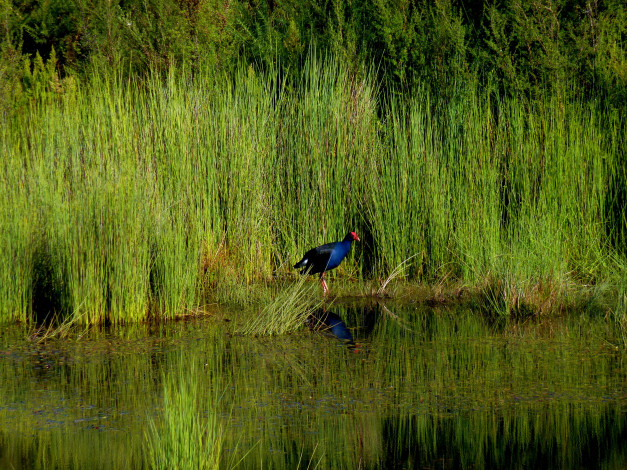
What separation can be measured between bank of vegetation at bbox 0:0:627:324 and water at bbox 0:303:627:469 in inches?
22.6

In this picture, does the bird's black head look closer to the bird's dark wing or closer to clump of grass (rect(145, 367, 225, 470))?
the bird's dark wing

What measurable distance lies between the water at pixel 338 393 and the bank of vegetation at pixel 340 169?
1.88 feet

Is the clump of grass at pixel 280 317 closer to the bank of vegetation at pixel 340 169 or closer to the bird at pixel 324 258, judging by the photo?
the bank of vegetation at pixel 340 169

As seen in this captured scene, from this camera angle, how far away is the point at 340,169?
771cm

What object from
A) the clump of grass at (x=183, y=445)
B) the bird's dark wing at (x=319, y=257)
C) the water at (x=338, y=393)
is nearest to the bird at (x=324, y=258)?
the bird's dark wing at (x=319, y=257)

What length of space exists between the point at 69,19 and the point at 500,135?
22.6 ft

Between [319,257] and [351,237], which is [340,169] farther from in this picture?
[319,257]

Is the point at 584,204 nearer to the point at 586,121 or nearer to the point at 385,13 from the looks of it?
the point at 586,121

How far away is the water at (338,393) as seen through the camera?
3.71 metres

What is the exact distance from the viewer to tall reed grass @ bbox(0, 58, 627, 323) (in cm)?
606

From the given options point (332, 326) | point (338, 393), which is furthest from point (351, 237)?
point (338, 393)

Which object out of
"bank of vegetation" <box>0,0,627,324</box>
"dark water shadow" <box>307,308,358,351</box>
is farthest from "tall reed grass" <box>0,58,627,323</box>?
"dark water shadow" <box>307,308,358,351</box>

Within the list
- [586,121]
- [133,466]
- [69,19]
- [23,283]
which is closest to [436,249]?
[586,121]

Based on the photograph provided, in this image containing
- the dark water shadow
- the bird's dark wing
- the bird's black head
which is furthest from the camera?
the bird's black head
